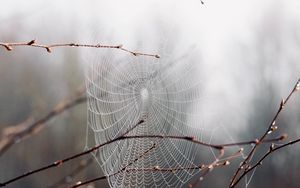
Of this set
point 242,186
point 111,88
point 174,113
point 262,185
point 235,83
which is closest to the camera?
point 111,88

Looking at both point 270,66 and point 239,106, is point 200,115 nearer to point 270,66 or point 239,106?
point 239,106

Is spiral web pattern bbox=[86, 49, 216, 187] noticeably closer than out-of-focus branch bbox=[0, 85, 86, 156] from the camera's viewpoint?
No

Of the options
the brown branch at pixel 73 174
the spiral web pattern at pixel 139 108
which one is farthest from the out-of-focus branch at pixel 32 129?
the spiral web pattern at pixel 139 108

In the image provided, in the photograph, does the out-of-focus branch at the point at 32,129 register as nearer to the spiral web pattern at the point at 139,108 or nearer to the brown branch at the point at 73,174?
the brown branch at the point at 73,174

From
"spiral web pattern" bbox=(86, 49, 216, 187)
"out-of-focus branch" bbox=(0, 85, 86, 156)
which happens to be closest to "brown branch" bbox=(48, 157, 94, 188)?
"out-of-focus branch" bbox=(0, 85, 86, 156)

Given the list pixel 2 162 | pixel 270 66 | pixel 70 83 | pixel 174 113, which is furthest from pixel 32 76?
pixel 174 113

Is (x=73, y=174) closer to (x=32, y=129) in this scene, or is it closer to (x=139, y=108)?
(x=32, y=129)

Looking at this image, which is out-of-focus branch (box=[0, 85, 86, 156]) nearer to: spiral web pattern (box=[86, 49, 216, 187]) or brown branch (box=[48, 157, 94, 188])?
brown branch (box=[48, 157, 94, 188])

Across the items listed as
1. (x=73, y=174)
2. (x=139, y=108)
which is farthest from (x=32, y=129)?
(x=139, y=108)
